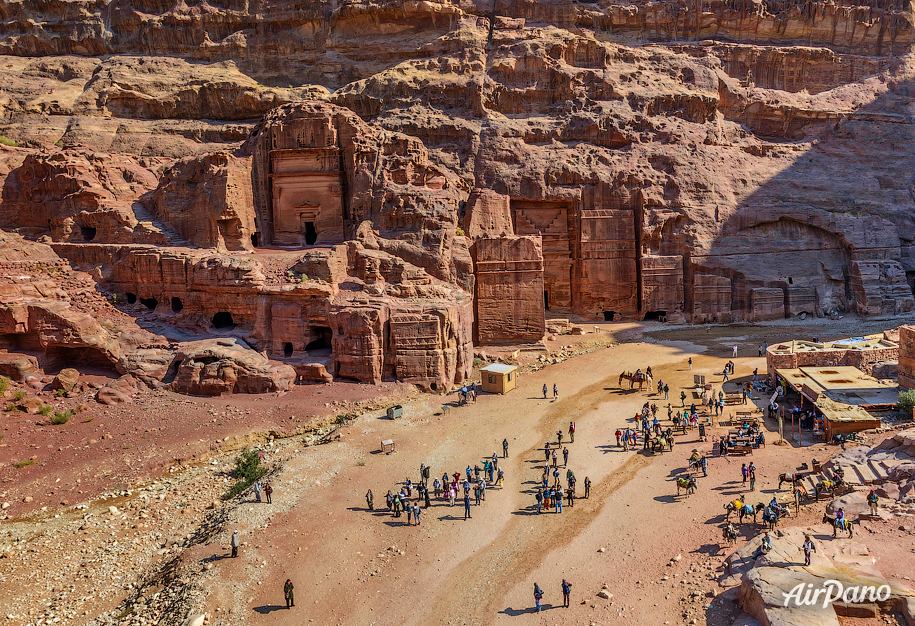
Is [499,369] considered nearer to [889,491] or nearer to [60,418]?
[889,491]

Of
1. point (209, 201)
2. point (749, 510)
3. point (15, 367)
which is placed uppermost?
point (209, 201)

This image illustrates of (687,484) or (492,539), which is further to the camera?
(687,484)

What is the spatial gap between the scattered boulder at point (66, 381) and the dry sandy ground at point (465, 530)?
3.50m

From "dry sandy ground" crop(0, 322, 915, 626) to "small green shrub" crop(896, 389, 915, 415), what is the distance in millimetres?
3921

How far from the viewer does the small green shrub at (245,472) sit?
2033 centimetres

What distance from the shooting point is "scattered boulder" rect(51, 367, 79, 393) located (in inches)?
1021

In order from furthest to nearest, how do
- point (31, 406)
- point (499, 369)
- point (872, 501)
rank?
1. point (499, 369)
2. point (31, 406)
3. point (872, 501)

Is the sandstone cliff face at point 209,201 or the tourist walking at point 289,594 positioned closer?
the tourist walking at point 289,594

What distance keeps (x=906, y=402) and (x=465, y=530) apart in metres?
16.5

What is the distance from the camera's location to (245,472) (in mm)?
21344

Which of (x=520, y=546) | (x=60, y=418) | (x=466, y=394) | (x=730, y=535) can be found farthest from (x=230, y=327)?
(x=730, y=535)

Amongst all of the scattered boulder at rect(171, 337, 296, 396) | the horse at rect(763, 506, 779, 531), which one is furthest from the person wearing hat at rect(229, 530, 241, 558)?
the horse at rect(763, 506, 779, 531)

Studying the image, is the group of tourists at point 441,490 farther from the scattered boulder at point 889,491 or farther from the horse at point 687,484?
the scattered boulder at point 889,491

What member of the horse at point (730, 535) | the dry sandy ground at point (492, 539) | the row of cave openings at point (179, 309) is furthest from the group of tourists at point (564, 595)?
the row of cave openings at point (179, 309)
